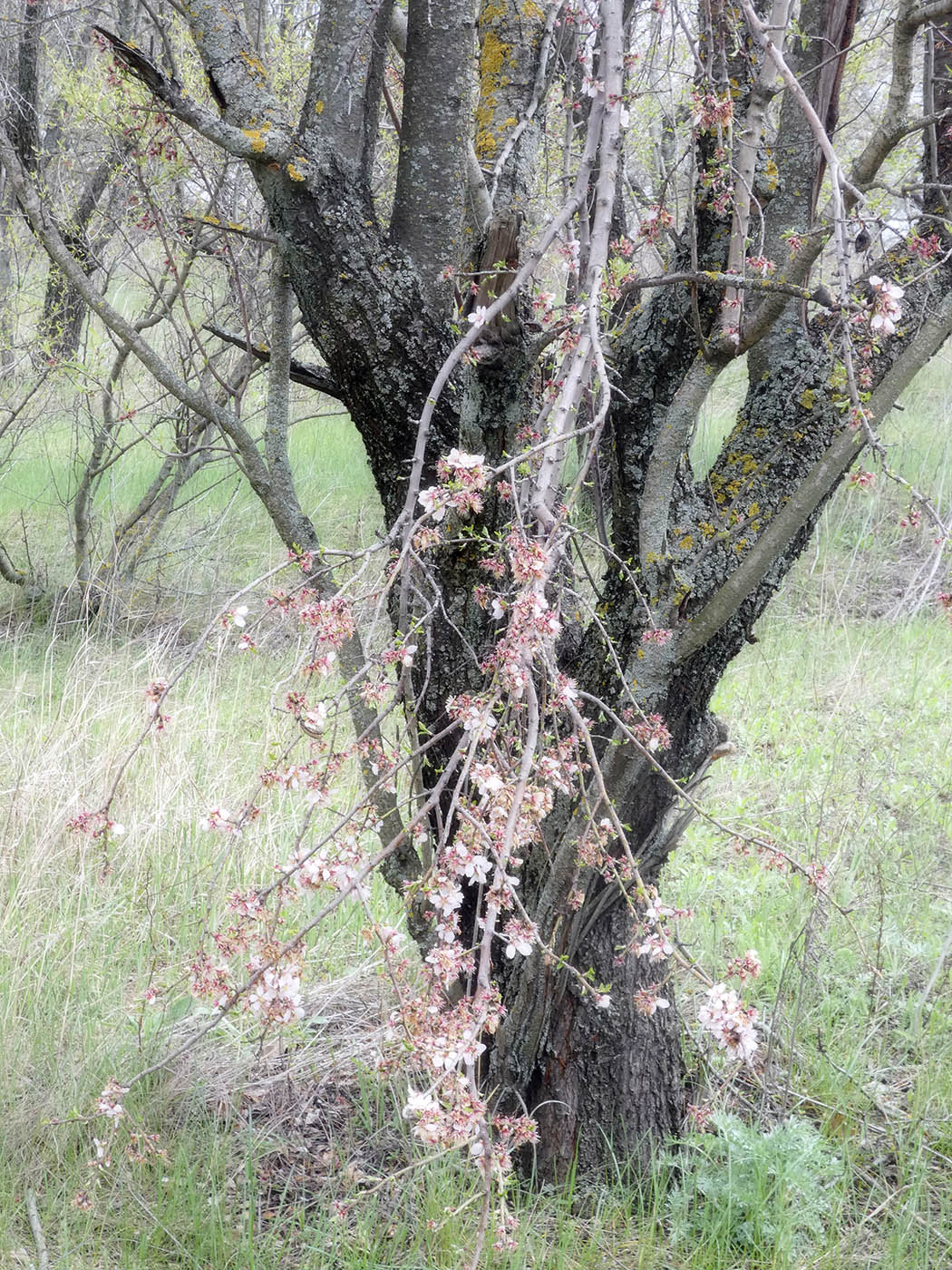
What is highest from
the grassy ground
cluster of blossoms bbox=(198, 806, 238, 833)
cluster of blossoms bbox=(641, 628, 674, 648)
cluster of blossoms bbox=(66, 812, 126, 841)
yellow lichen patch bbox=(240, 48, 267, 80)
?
yellow lichen patch bbox=(240, 48, 267, 80)

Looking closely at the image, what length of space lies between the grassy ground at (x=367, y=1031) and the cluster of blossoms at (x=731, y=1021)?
1.75 feet

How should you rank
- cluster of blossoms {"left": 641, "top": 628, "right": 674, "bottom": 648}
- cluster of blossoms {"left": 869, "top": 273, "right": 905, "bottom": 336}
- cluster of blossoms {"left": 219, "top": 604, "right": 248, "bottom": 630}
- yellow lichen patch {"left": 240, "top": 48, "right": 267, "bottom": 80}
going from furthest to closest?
yellow lichen patch {"left": 240, "top": 48, "right": 267, "bottom": 80} → cluster of blossoms {"left": 641, "top": 628, "right": 674, "bottom": 648} → cluster of blossoms {"left": 219, "top": 604, "right": 248, "bottom": 630} → cluster of blossoms {"left": 869, "top": 273, "right": 905, "bottom": 336}

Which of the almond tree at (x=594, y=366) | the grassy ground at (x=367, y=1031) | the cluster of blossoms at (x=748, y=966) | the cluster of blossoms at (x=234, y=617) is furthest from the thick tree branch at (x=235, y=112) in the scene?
the cluster of blossoms at (x=748, y=966)

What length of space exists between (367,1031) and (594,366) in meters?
1.91

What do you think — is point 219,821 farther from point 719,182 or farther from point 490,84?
point 490,84

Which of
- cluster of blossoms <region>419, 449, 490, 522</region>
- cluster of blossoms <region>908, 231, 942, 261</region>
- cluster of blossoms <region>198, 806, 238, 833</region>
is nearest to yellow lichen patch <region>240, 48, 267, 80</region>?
cluster of blossoms <region>419, 449, 490, 522</region>

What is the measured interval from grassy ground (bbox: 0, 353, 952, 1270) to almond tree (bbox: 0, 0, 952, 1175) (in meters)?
0.27

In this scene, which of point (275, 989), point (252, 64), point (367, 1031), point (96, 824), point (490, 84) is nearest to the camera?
point (275, 989)

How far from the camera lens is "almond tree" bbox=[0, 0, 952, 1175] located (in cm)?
171

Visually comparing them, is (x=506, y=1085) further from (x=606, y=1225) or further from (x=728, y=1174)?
(x=728, y=1174)

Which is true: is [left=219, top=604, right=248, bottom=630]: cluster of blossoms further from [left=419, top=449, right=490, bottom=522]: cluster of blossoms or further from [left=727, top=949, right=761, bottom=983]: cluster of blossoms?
[left=727, top=949, right=761, bottom=983]: cluster of blossoms

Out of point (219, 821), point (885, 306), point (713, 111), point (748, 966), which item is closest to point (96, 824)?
point (219, 821)

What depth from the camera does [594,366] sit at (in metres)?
1.60

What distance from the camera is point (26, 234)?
22.1ft
